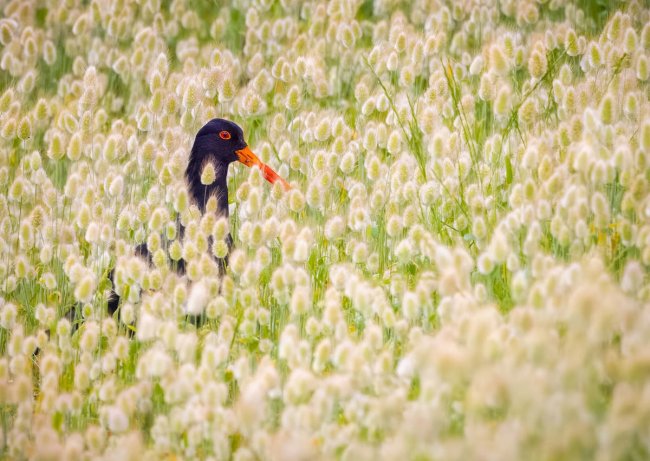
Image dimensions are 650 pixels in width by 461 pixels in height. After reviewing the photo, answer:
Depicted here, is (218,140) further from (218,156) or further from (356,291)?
(356,291)

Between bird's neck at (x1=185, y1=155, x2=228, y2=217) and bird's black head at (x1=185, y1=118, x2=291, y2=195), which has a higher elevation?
bird's black head at (x1=185, y1=118, x2=291, y2=195)

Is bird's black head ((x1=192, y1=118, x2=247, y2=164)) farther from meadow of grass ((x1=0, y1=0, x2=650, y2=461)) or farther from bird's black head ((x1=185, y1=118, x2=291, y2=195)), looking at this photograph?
meadow of grass ((x1=0, y1=0, x2=650, y2=461))

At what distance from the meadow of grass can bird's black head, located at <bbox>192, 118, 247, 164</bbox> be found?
14cm

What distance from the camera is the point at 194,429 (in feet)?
9.12

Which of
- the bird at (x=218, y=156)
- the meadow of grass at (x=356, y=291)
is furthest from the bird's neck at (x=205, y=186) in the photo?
the meadow of grass at (x=356, y=291)

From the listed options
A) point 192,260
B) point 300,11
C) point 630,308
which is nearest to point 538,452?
point 630,308

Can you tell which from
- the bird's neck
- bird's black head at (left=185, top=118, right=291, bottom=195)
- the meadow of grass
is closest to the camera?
the meadow of grass

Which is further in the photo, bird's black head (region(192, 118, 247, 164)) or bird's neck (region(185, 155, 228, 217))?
bird's black head (region(192, 118, 247, 164))

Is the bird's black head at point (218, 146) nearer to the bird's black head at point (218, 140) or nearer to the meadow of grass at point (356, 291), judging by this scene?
the bird's black head at point (218, 140)

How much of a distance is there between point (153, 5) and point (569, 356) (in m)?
5.21

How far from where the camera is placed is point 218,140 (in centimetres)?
495

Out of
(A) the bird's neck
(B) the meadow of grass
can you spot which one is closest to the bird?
(A) the bird's neck

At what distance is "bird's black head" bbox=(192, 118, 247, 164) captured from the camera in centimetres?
495

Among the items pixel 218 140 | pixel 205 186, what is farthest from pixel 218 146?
pixel 205 186
